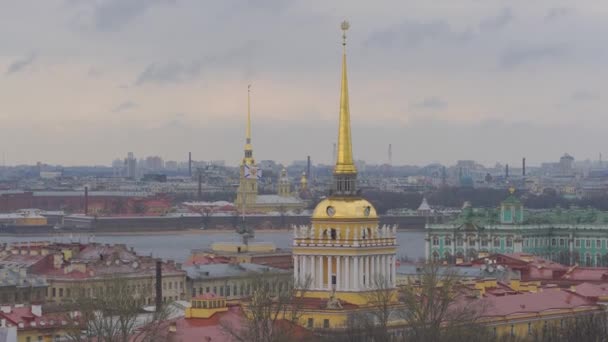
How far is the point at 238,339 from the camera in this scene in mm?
28422

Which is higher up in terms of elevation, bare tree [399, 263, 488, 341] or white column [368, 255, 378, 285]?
white column [368, 255, 378, 285]

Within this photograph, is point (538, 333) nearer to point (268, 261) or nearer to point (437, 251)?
point (268, 261)

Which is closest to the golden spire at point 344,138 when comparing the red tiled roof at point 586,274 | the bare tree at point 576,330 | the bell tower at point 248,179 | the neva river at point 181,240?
the bare tree at point 576,330

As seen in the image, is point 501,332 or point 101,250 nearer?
point 501,332

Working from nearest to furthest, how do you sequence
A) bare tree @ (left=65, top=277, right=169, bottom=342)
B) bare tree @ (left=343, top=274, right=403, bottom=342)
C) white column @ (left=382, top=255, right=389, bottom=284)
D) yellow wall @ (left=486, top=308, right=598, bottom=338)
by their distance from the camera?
bare tree @ (left=65, top=277, right=169, bottom=342) < bare tree @ (left=343, top=274, right=403, bottom=342) < white column @ (left=382, top=255, right=389, bottom=284) < yellow wall @ (left=486, top=308, right=598, bottom=338)

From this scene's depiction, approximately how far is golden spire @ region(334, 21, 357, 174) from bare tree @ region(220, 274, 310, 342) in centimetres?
258

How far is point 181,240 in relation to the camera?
115938 millimetres

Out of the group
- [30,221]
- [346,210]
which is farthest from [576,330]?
[30,221]

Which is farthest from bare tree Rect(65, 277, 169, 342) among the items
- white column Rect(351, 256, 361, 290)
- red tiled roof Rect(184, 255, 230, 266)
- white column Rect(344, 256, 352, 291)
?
red tiled roof Rect(184, 255, 230, 266)

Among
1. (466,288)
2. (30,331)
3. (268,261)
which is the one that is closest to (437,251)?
(268,261)

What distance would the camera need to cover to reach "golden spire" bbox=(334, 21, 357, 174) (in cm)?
3425

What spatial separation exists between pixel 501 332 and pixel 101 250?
811 inches

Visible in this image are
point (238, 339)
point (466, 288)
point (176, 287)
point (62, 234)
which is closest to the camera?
point (238, 339)

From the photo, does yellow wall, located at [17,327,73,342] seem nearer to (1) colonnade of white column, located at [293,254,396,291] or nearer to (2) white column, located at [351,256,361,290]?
(1) colonnade of white column, located at [293,254,396,291]
